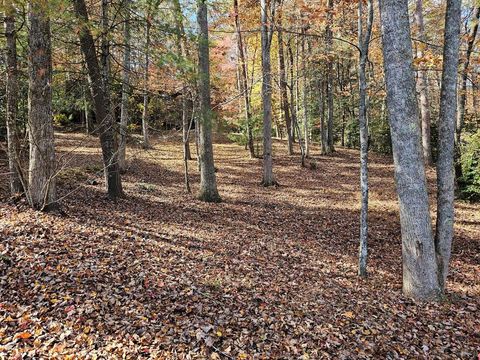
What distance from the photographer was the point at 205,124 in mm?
9570

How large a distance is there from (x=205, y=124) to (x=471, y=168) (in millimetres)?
8450

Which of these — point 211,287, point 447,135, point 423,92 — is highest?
point 423,92

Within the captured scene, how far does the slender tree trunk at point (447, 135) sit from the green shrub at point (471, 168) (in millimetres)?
5729

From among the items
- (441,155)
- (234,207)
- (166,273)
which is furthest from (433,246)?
(234,207)

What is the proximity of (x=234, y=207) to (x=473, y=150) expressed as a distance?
7.28 meters

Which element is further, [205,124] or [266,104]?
[266,104]

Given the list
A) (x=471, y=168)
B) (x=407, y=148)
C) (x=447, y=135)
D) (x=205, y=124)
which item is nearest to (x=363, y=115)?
(x=407, y=148)

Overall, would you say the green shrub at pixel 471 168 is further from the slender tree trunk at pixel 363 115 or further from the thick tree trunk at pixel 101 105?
the thick tree trunk at pixel 101 105

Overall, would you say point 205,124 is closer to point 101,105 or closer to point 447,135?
point 101,105

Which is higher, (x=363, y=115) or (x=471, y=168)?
(x=363, y=115)

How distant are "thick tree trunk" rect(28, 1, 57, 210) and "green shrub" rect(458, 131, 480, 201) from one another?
1104cm

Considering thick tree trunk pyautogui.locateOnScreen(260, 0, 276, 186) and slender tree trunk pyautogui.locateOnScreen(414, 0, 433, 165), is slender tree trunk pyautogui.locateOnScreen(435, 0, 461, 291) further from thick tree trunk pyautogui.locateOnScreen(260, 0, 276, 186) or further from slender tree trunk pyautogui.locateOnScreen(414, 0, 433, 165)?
slender tree trunk pyautogui.locateOnScreen(414, 0, 433, 165)

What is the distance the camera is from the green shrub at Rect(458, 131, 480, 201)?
9.84 metres

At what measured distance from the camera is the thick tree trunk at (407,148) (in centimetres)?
477
